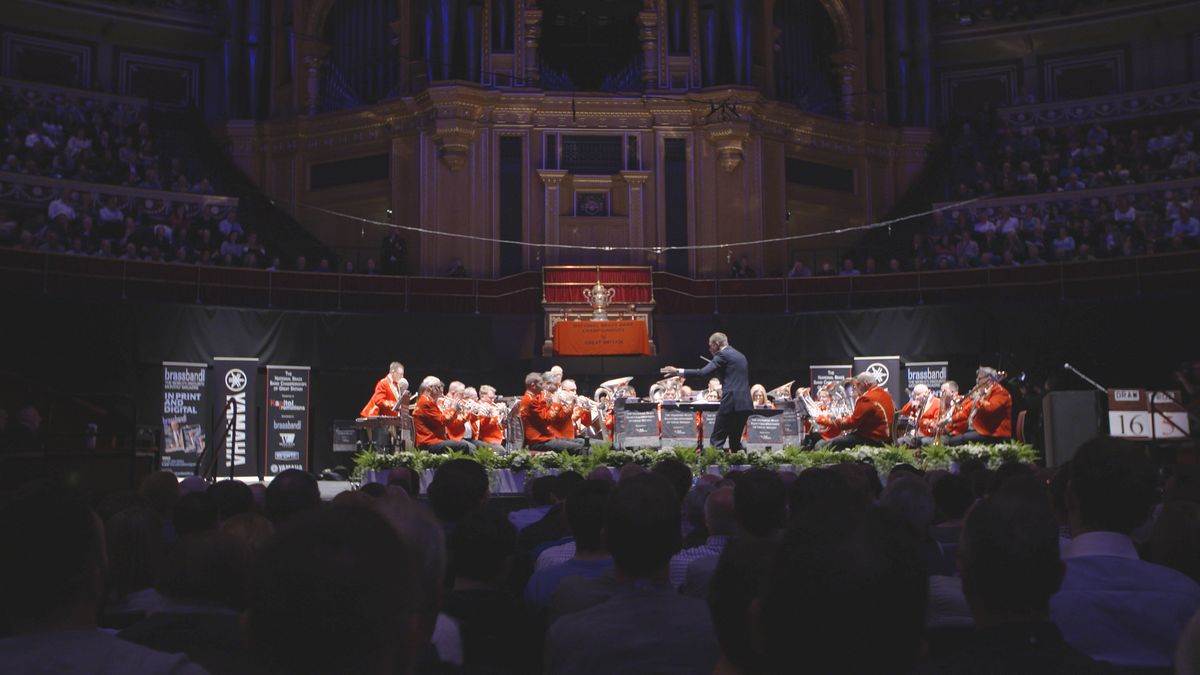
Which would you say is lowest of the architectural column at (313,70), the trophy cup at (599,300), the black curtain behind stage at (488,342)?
the black curtain behind stage at (488,342)

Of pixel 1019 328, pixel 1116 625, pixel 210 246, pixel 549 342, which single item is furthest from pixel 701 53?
pixel 1116 625

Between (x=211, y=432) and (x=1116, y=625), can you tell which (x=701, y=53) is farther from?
(x=1116, y=625)

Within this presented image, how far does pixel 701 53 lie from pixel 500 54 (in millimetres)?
4673

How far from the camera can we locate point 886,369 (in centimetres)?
2397

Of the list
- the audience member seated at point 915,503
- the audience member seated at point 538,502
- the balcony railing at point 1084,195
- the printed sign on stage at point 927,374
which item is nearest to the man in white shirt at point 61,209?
the printed sign on stage at point 927,374

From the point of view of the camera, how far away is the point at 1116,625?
3.78 m

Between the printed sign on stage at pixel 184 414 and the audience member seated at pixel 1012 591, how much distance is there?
19564mm

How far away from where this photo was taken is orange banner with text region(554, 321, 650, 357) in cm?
2498

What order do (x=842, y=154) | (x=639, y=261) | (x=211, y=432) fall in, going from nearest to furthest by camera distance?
(x=211, y=432), (x=639, y=261), (x=842, y=154)

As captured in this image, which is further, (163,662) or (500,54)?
(500,54)

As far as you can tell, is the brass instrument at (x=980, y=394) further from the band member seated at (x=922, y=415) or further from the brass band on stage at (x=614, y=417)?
the band member seated at (x=922, y=415)

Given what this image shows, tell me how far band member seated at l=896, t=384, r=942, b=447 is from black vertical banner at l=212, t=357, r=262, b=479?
11.4 m

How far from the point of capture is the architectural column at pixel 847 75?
3069 centimetres

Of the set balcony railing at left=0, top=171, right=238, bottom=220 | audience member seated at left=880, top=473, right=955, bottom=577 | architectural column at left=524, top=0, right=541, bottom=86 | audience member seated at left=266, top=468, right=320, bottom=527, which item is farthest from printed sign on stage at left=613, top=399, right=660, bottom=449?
balcony railing at left=0, top=171, right=238, bottom=220
